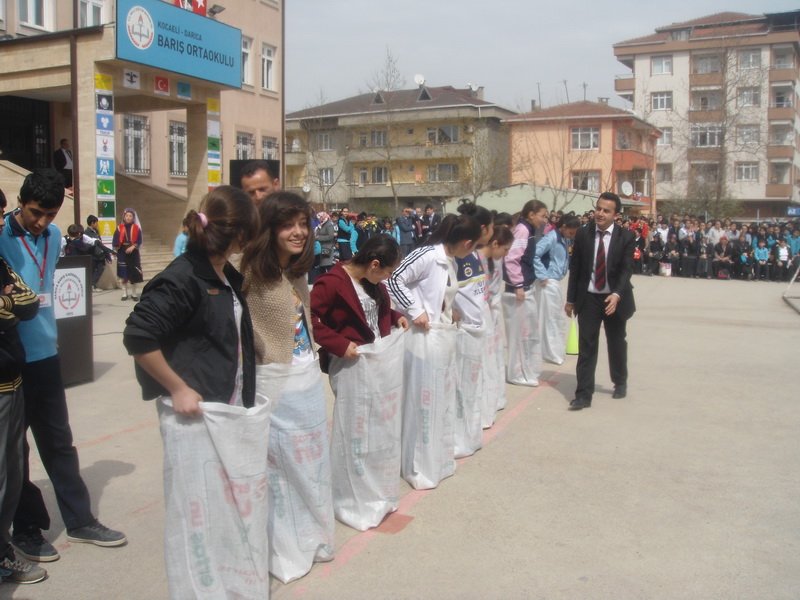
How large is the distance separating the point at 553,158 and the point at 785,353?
140 feet

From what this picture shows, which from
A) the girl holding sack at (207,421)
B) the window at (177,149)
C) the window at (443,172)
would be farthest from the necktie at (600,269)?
the window at (443,172)

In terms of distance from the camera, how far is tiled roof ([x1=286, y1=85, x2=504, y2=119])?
187 feet

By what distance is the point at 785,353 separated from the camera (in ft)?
33.5

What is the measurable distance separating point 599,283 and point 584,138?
155 ft

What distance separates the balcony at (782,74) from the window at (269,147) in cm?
5079

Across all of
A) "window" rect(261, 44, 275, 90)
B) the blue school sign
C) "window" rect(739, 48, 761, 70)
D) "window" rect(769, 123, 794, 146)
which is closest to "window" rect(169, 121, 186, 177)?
"window" rect(261, 44, 275, 90)

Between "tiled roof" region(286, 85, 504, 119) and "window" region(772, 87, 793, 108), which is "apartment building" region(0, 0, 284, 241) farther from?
"window" region(772, 87, 793, 108)

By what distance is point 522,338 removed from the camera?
8.11 metres

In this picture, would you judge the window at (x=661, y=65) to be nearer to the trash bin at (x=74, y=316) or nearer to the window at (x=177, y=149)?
the window at (x=177, y=149)

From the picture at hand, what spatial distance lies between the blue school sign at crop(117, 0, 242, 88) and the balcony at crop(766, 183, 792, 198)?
2285 inches

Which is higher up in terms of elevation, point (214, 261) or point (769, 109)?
point (769, 109)

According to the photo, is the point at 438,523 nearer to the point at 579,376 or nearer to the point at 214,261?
the point at 214,261

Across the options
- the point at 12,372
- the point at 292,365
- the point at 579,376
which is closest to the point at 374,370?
the point at 292,365

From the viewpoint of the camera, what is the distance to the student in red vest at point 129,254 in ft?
47.4
